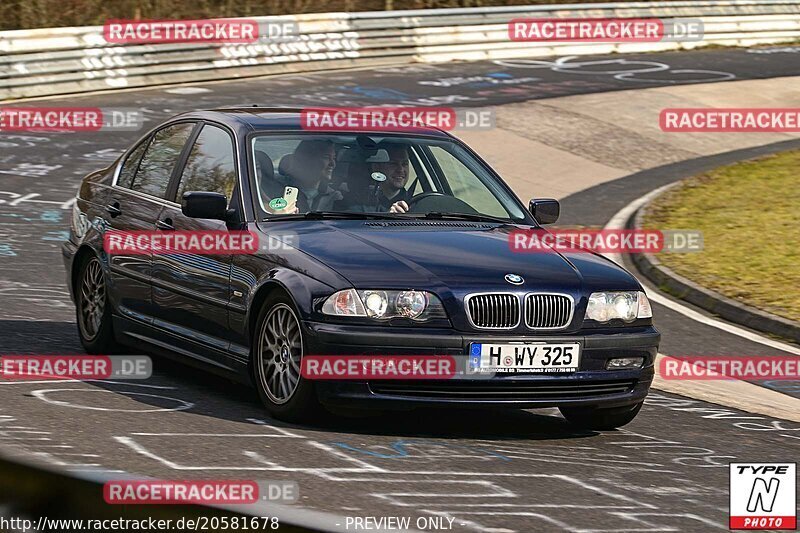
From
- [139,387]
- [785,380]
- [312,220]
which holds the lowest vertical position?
[785,380]

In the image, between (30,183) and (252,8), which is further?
(252,8)

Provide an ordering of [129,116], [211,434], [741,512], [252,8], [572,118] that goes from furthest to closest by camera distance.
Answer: [252,8] → [572,118] → [129,116] → [211,434] → [741,512]

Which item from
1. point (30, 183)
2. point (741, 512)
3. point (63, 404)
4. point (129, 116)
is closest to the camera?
point (741, 512)

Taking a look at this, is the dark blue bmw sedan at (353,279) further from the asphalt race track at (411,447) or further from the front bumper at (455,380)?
the asphalt race track at (411,447)

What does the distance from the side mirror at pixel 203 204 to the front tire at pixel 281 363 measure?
673 millimetres

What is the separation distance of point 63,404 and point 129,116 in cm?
1497

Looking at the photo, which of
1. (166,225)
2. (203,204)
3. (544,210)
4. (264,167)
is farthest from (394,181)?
(166,225)

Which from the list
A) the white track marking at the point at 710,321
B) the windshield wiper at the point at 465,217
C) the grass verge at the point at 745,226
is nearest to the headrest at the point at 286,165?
the windshield wiper at the point at 465,217

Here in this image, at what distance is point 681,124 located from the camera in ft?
85.3

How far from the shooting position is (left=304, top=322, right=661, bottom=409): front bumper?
283 inches

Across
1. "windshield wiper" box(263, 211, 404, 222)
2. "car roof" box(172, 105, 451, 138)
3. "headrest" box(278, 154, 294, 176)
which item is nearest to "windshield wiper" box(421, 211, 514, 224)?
"windshield wiper" box(263, 211, 404, 222)

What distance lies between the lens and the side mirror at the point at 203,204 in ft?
26.5

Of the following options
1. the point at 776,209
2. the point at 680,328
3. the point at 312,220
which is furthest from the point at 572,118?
the point at 312,220

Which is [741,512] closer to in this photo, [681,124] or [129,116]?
[129,116]
